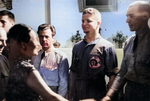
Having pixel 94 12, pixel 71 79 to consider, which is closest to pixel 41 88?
pixel 71 79

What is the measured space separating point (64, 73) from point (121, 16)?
1057 millimetres

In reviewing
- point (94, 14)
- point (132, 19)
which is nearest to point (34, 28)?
point (94, 14)

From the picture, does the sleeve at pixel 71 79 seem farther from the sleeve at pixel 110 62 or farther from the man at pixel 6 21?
the man at pixel 6 21

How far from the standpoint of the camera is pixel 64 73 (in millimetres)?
2514

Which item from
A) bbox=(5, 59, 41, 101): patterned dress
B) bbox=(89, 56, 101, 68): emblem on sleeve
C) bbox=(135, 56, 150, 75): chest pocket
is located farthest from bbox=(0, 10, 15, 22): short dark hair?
bbox=(135, 56, 150, 75): chest pocket

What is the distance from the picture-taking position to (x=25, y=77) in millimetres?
2461

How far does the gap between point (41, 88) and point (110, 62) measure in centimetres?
93

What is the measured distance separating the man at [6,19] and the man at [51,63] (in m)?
0.38

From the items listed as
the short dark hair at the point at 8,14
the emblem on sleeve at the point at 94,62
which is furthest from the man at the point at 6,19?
the emblem on sleeve at the point at 94,62

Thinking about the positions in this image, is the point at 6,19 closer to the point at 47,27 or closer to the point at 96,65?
the point at 47,27

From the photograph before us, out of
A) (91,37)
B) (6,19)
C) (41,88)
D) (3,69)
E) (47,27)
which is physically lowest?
(41,88)

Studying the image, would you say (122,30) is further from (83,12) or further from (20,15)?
(20,15)

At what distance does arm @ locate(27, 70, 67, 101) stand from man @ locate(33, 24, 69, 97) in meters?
0.05

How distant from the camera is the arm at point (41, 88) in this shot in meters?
2.45
